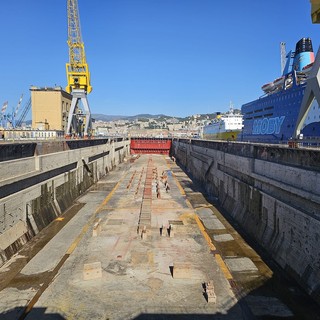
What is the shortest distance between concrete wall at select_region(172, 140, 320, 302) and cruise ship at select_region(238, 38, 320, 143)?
17.2 metres

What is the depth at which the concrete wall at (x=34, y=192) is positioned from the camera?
62.6ft

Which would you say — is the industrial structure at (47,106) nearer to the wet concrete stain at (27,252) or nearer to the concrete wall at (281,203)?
the wet concrete stain at (27,252)

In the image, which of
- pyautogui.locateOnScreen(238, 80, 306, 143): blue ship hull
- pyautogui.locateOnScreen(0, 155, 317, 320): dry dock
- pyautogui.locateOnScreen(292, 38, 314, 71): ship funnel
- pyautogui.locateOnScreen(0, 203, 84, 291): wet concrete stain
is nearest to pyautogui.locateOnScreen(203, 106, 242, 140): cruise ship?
pyautogui.locateOnScreen(238, 80, 306, 143): blue ship hull

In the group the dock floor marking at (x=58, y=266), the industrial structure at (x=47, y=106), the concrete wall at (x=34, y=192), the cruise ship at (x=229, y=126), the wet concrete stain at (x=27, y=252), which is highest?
the industrial structure at (x=47, y=106)

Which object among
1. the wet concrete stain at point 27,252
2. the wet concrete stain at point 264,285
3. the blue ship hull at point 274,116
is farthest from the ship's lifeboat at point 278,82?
the wet concrete stain at point 27,252

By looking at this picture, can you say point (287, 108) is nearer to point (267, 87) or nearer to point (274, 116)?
point (274, 116)

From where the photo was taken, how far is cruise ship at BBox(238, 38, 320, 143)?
4693 cm

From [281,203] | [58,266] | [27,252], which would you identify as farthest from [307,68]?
[27,252]

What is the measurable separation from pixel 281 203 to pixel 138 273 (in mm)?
9617

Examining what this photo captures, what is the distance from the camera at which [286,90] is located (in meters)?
53.4

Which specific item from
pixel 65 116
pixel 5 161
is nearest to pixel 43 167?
pixel 5 161

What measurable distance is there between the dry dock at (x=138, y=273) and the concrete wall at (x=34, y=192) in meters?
1.08

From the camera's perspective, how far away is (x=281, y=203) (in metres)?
18.5

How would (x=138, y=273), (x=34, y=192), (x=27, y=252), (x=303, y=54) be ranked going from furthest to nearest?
(x=303, y=54) → (x=34, y=192) → (x=27, y=252) → (x=138, y=273)
